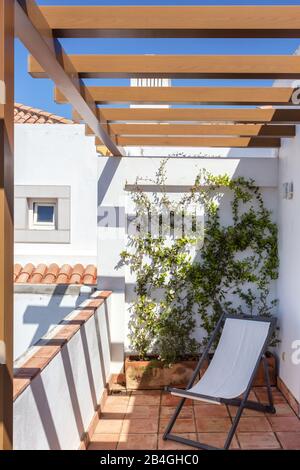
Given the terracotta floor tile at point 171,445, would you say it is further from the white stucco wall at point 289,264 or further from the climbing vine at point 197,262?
the climbing vine at point 197,262

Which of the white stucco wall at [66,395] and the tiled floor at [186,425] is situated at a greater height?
the white stucco wall at [66,395]

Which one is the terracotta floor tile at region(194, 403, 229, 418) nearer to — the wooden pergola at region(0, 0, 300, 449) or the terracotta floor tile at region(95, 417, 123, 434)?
the terracotta floor tile at region(95, 417, 123, 434)

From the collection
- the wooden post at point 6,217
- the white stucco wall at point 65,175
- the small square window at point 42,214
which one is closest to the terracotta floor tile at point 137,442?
the wooden post at point 6,217

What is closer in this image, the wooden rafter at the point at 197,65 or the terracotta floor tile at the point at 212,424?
the wooden rafter at the point at 197,65

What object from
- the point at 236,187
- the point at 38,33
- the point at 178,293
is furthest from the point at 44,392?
the point at 236,187

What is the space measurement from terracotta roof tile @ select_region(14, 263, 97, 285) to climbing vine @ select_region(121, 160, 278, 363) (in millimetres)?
2886

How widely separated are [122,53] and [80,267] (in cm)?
727

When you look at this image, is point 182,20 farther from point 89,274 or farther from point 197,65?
point 89,274

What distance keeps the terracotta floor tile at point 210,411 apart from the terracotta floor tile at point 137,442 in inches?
33.8

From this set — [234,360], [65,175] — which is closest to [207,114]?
[234,360]

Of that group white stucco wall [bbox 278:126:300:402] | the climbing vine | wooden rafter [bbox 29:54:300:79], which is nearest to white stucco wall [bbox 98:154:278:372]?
the climbing vine

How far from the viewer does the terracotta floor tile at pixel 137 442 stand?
4.99 meters

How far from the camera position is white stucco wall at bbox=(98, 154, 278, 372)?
7148 mm

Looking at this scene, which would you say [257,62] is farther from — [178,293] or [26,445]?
[178,293]
